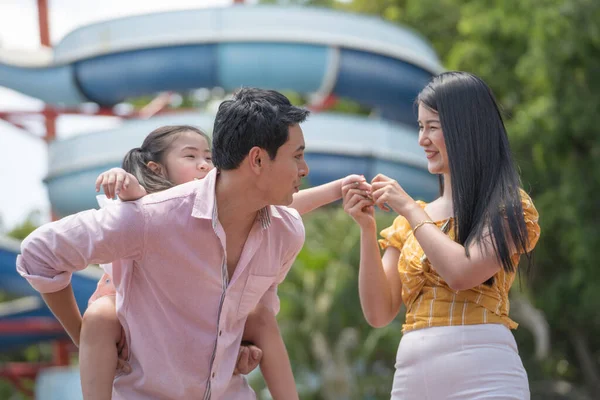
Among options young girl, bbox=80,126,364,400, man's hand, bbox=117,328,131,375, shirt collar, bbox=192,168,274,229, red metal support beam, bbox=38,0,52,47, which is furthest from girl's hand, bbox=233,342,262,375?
red metal support beam, bbox=38,0,52,47

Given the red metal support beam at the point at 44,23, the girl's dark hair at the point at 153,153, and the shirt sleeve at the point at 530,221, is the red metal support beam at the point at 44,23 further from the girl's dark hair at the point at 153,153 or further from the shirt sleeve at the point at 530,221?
the shirt sleeve at the point at 530,221

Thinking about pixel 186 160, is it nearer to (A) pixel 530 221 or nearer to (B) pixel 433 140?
(B) pixel 433 140

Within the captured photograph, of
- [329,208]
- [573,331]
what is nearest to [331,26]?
[329,208]

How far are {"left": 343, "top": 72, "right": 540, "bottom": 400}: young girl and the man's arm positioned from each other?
32.8 inches

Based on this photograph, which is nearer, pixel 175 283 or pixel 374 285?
pixel 175 283

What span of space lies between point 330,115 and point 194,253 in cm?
1019

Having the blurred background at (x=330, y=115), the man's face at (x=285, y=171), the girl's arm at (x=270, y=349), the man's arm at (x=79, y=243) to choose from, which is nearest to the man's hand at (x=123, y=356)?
the man's arm at (x=79, y=243)

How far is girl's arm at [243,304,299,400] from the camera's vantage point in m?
3.05

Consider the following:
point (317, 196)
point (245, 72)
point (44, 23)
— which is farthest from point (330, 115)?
point (317, 196)

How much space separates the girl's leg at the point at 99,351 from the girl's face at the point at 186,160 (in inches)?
22.1

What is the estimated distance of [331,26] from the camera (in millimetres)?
12609

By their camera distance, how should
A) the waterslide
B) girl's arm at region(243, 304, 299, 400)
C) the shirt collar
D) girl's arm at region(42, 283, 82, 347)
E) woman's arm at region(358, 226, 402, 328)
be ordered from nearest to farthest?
the shirt collar → girl's arm at region(42, 283, 82, 347) → girl's arm at region(243, 304, 299, 400) → woman's arm at region(358, 226, 402, 328) → the waterslide

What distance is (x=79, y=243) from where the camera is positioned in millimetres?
2676

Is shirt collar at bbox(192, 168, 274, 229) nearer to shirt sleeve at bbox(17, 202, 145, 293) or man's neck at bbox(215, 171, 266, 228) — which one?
man's neck at bbox(215, 171, 266, 228)
